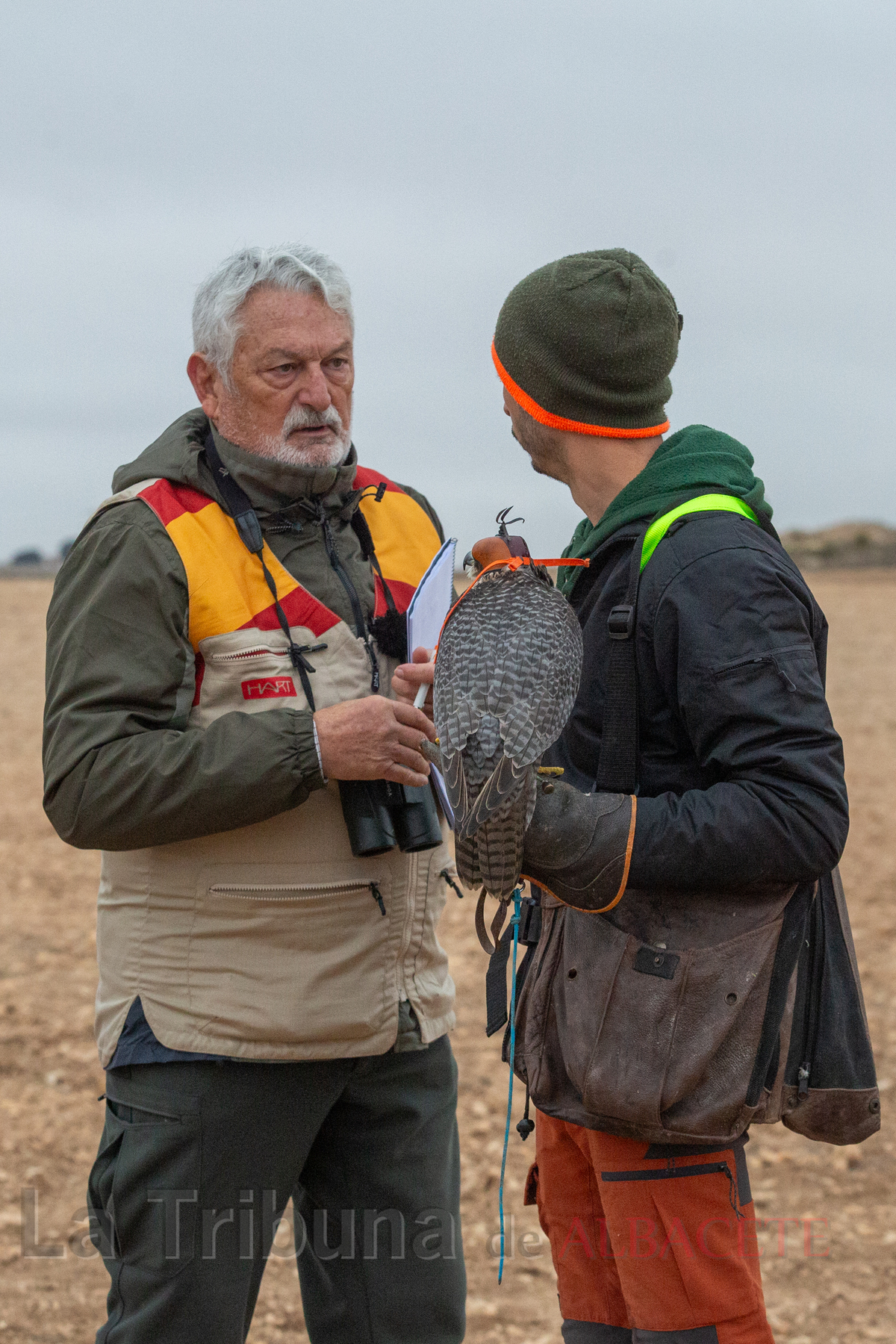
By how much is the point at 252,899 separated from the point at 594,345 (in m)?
1.28

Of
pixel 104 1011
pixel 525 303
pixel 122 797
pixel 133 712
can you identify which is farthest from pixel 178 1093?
pixel 525 303

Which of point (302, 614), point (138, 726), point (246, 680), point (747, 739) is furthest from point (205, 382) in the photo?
point (747, 739)

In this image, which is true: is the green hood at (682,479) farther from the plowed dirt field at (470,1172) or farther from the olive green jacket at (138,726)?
the plowed dirt field at (470,1172)

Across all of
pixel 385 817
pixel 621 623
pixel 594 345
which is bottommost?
pixel 385 817

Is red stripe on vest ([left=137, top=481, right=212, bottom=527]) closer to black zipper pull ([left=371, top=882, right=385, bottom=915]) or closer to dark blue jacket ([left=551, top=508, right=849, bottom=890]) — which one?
black zipper pull ([left=371, top=882, right=385, bottom=915])

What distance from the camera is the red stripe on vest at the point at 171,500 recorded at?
8.00ft

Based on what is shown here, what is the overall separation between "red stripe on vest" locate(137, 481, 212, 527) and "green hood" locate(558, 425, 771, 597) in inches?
32.4

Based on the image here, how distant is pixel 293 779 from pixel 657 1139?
93 cm

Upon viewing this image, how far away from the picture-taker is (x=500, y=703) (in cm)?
211

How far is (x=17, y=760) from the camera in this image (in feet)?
34.8

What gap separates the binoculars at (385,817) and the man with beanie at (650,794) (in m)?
0.36

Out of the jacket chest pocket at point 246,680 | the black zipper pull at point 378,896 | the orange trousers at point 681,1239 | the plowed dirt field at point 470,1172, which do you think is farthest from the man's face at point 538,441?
the plowed dirt field at point 470,1172

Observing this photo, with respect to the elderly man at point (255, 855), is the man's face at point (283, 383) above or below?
above

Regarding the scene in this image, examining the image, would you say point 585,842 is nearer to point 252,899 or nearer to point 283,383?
point 252,899
